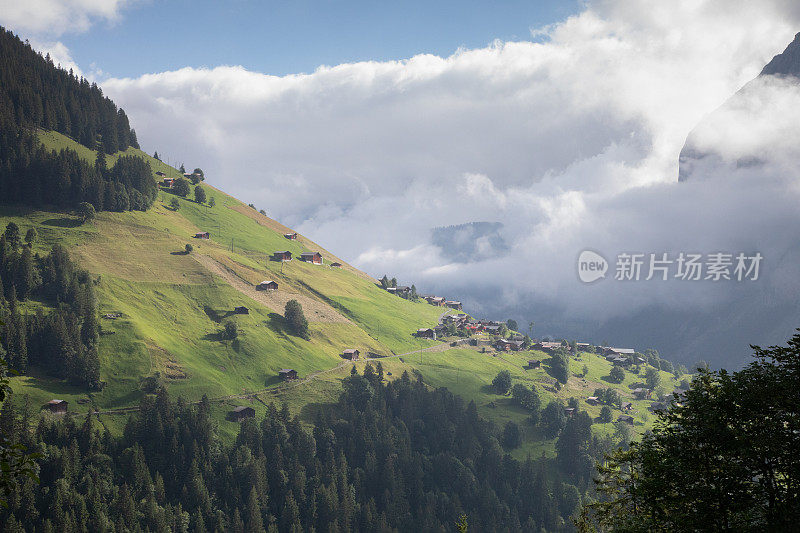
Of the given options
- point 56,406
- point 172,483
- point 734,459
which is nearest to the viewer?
point 734,459

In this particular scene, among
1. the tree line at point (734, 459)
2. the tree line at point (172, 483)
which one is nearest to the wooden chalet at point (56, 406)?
the tree line at point (172, 483)

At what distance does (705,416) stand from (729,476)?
13.7 feet

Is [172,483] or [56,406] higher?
[56,406]

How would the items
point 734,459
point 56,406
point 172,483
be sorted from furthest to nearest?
point 172,483, point 56,406, point 734,459

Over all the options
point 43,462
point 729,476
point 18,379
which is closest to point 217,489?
point 43,462

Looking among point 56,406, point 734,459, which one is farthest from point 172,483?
point 734,459

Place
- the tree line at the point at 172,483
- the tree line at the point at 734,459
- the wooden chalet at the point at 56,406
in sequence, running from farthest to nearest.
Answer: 1. the wooden chalet at the point at 56,406
2. the tree line at the point at 172,483
3. the tree line at the point at 734,459

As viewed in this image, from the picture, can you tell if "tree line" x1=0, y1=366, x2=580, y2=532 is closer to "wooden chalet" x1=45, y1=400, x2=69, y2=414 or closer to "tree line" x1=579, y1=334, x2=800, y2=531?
"wooden chalet" x1=45, y1=400, x2=69, y2=414

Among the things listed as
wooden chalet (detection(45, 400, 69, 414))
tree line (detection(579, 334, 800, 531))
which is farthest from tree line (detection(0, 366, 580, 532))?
tree line (detection(579, 334, 800, 531))

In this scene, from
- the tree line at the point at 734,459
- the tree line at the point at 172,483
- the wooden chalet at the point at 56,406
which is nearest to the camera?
the tree line at the point at 734,459

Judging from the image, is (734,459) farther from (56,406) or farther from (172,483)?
(56,406)

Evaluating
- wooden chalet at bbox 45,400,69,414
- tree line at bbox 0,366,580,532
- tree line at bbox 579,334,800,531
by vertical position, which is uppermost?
tree line at bbox 579,334,800,531

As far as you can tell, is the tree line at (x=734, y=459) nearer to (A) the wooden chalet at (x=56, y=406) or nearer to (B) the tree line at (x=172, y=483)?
(B) the tree line at (x=172, y=483)

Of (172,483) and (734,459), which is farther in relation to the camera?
(172,483)
